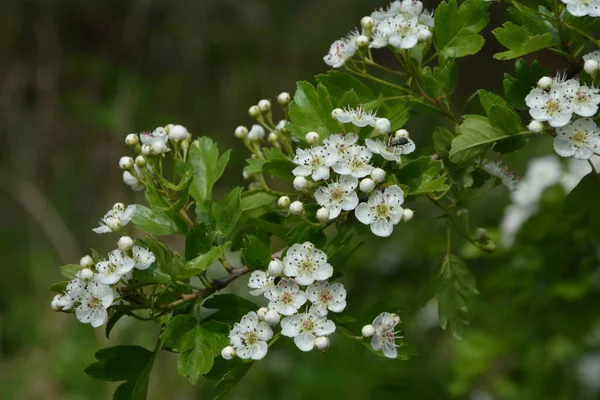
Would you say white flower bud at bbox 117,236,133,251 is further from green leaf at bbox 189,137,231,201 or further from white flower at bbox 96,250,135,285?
green leaf at bbox 189,137,231,201

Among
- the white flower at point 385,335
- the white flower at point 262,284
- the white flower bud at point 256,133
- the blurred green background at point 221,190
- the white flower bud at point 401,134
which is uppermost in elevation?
the white flower bud at point 401,134

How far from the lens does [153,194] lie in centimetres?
104

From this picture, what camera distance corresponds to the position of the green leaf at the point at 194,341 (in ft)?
3.08

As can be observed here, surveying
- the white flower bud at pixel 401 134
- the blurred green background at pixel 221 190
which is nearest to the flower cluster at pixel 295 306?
the white flower bud at pixel 401 134

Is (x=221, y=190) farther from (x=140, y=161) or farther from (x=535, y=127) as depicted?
(x=535, y=127)

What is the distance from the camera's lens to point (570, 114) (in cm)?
91

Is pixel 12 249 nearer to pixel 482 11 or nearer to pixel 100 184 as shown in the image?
pixel 100 184

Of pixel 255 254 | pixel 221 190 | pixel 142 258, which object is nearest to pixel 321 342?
pixel 255 254

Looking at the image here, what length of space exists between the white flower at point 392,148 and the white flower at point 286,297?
0.21 metres

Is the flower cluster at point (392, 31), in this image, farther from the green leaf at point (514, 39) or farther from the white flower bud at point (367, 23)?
the green leaf at point (514, 39)

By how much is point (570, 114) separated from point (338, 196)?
316 millimetres

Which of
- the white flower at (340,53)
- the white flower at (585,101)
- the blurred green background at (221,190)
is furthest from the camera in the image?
the blurred green background at (221,190)

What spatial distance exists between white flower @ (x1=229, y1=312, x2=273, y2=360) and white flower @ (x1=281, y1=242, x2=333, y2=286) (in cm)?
8

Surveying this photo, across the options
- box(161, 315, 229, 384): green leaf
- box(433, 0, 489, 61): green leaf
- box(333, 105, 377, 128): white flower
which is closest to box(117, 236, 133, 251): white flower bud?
box(161, 315, 229, 384): green leaf
